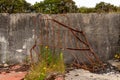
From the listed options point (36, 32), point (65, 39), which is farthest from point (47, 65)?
point (36, 32)

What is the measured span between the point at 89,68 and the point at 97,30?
0.94 metres

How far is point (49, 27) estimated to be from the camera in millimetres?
6824

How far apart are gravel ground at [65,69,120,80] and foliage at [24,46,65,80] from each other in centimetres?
30

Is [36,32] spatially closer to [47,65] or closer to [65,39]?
[65,39]

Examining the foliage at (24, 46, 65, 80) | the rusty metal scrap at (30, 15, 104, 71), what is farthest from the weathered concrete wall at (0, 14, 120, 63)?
the foliage at (24, 46, 65, 80)

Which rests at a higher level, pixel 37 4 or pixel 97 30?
pixel 37 4

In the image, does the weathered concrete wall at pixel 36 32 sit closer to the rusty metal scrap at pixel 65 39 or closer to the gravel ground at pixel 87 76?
the rusty metal scrap at pixel 65 39

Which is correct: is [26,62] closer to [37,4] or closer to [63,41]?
[63,41]

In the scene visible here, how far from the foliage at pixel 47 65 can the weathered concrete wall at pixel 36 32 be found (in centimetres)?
39

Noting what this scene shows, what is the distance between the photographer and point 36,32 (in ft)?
22.5

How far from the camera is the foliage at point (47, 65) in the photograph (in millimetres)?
5573

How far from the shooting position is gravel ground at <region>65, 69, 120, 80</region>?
5578 millimetres

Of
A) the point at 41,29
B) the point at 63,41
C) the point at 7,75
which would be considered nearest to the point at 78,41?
the point at 63,41

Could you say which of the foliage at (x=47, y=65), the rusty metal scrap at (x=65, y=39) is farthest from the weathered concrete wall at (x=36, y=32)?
the foliage at (x=47, y=65)
